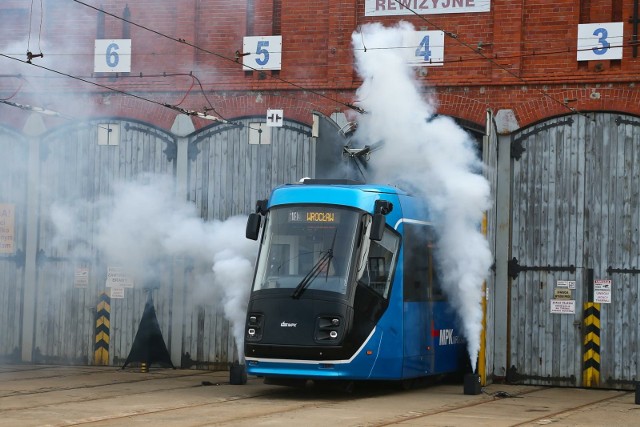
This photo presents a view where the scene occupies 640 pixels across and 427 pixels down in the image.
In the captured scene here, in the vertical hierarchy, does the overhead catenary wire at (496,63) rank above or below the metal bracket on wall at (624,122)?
above

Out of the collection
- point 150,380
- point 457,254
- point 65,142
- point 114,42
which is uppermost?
point 114,42

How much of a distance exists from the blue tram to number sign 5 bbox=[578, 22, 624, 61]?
4614 mm

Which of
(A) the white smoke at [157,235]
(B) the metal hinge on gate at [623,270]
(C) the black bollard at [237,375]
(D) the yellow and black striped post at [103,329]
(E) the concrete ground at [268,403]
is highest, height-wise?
(A) the white smoke at [157,235]

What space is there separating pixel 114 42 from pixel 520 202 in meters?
7.92

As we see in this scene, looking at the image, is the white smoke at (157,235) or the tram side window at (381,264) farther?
the white smoke at (157,235)

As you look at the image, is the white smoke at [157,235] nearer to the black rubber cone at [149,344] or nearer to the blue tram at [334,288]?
the black rubber cone at [149,344]

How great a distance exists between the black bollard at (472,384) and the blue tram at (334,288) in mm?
763

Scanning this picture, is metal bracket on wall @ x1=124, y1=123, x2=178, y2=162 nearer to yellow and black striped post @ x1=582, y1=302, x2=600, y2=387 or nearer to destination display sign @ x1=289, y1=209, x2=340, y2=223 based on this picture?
destination display sign @ x1=289, y1=209, x2=340, y2=223

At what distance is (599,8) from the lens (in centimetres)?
1967

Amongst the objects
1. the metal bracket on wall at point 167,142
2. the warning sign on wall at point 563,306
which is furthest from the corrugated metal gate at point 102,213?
the warning sign on wall at point 563,306

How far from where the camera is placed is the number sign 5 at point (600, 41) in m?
19.5

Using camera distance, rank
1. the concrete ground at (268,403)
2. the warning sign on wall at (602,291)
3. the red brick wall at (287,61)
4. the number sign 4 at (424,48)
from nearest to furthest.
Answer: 1. the concrete ground at (268,403)
2. the warning sign on wall at (602,291)
3. the red brick wall at (287,61)
4. the number sign 4 at (424,48)

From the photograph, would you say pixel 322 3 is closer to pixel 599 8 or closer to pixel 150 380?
pixel 599 8

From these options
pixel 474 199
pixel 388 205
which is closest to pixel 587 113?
pixel 474 199
